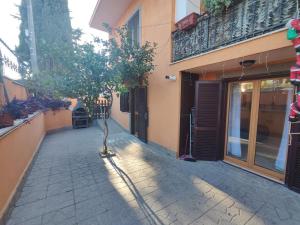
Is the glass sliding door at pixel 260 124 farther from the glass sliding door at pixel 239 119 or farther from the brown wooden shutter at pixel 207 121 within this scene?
the brown wooden shutter at pixel 207 121

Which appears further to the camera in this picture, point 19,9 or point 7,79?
point 19,9

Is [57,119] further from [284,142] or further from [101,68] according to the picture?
[284,142]

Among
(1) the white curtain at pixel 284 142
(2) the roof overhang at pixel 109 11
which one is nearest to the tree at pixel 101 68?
(2) the roof overhang at pixel 109 11

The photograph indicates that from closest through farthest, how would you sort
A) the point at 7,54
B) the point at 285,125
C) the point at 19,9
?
1. the point at 285,125
2. the point at 7,54
3. the point at 19,9

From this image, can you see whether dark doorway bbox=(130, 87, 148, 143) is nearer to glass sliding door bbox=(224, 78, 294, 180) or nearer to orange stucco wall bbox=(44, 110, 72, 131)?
glass sliding door bbox=(224, 78, 294, 180)

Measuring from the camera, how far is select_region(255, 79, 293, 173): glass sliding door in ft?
10.5

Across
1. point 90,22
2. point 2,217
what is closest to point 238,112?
point 2,217

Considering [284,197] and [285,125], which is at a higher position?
[285,125]

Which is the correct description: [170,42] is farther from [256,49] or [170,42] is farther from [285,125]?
[285,125]

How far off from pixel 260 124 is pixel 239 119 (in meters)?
0.50

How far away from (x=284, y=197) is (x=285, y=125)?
1.38 m

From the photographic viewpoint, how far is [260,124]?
141 inches

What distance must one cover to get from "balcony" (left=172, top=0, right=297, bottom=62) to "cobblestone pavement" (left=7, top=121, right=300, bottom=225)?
9.17ft

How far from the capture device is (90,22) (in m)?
8.32
